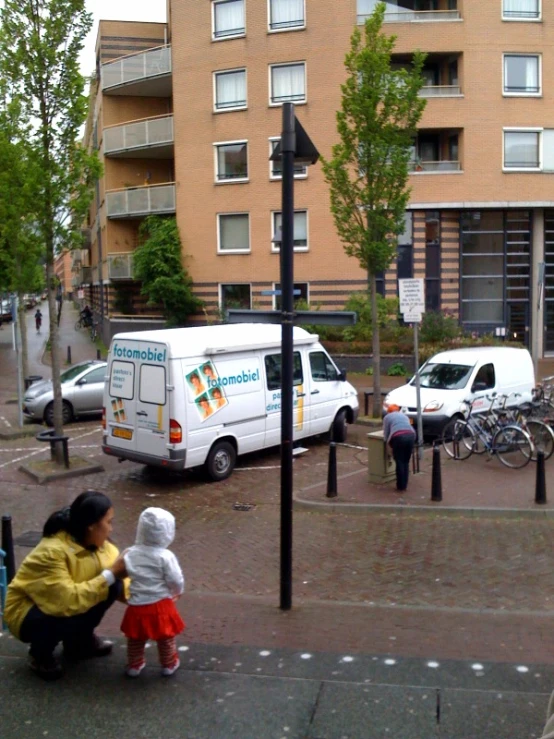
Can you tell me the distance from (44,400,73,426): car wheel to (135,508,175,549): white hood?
46.0ft

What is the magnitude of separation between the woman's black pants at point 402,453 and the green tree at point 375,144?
634cm

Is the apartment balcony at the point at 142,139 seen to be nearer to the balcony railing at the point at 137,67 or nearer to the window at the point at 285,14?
the balcony railing at the point at 137,67

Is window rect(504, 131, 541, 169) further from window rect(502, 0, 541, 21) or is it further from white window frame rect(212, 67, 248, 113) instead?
white window frame rect(212, 67, 248, 113)

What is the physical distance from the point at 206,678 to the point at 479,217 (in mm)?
28092

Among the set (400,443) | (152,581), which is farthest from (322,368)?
(152,581)

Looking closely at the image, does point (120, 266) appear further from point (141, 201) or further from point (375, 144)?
point (375, 144)

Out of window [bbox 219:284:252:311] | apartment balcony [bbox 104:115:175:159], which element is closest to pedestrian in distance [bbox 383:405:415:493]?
window [bbox 219:284:252:311]

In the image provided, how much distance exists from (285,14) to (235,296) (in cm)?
1084

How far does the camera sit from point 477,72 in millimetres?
29656

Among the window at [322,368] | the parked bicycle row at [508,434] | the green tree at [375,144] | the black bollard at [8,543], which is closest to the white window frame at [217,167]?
the green tree at [375,144]

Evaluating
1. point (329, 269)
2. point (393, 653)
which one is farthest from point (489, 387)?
point (329, 269)

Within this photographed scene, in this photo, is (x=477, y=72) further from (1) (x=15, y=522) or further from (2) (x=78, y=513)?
(2) (x=78, y=513)

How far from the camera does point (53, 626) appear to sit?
5172 mm

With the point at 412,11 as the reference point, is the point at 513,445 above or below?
below
